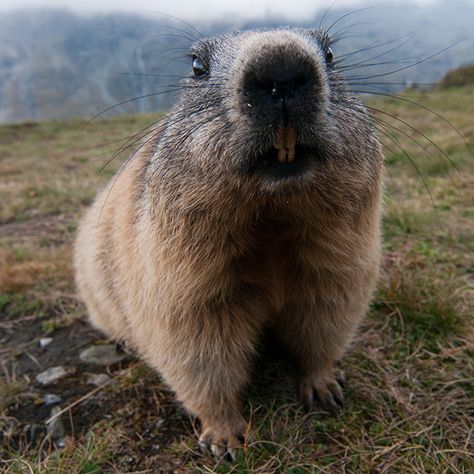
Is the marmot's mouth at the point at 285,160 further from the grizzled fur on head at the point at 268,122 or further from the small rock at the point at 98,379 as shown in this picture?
the small rock at the point at 98,379

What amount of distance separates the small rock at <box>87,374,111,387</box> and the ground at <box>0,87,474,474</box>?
0.03m

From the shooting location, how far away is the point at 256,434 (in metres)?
3.04

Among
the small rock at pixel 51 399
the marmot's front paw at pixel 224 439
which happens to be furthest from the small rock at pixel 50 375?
the marmot's front paw at pixel 224 439

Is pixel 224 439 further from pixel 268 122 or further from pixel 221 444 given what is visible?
pixel 268 122

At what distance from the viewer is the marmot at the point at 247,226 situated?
75.8 inches

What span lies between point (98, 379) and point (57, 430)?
0.55m

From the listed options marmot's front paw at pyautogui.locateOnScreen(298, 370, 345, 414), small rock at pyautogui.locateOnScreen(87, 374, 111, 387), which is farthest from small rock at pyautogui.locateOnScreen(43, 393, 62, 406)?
marmot's front paw at pyautogui.locateOnScreen(298, 370, 345, 414)

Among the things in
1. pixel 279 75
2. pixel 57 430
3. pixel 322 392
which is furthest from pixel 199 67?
pixel 57 430

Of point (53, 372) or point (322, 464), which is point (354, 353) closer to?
point (322, 464)

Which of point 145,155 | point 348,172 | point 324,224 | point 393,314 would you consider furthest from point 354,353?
point 145,155

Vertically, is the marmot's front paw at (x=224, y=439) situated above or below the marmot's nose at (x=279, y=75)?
below

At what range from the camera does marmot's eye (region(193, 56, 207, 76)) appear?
267 cm

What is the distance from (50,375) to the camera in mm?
3844

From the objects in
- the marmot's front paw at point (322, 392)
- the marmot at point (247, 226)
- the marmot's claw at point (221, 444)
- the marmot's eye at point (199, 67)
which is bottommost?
the marmot's claw at point (221, 444)
